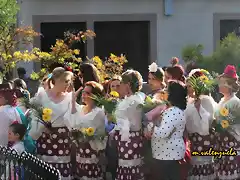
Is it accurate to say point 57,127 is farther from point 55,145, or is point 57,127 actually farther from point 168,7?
point 168,7

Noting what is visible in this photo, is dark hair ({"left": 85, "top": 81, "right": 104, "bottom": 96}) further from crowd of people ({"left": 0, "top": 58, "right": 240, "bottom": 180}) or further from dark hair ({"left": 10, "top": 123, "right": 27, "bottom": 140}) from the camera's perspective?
dark hair ({"left": 10, "top": 123, "right": 27, "bottom": 140})

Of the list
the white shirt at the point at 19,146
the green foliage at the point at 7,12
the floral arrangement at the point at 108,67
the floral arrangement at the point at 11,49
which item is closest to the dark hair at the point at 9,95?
the white shirt at the point at 19,146

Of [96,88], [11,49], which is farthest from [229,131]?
[11,49]

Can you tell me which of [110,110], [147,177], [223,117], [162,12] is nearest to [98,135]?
[110,110]

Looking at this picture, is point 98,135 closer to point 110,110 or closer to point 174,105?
point 110,110

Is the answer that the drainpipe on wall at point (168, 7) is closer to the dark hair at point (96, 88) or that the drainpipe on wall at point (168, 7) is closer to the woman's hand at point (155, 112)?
the dark hair at point (96, 88)

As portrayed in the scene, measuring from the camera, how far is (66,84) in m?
6.49

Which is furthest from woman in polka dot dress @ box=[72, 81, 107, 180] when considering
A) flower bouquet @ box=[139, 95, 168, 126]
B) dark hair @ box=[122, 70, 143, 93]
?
flower bouquet @ box=[139, 95, 168, 126]

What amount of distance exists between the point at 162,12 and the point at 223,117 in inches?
319

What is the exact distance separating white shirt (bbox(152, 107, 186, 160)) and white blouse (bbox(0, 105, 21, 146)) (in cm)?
165

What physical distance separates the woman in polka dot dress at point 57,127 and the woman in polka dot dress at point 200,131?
1.41 metres

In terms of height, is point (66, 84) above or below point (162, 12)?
below

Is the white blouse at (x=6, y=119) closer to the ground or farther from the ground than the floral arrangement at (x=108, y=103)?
closer to the ground

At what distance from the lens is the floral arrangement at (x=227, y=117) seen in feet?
21.1
